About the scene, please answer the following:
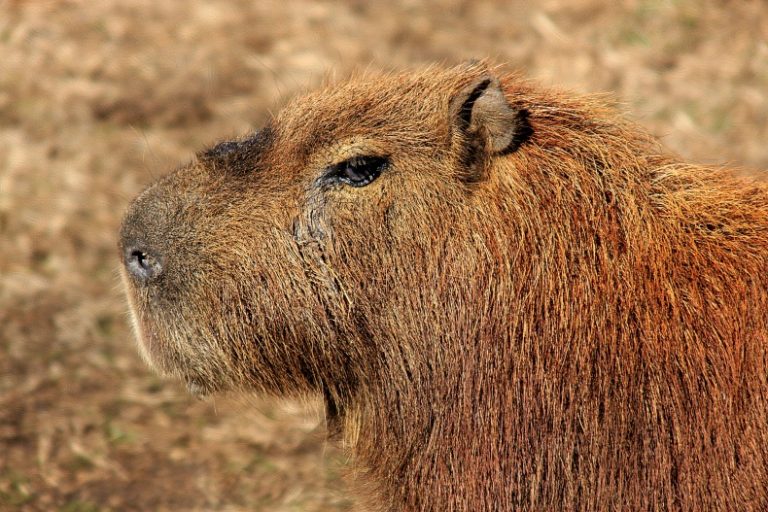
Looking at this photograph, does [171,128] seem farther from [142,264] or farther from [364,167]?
[364,167]

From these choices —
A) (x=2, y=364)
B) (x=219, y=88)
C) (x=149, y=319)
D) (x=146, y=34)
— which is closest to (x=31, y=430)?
(x=2, y=364)

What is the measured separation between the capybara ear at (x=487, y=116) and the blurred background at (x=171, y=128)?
1.86 metres

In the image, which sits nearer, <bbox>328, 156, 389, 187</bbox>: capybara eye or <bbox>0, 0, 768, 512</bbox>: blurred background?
<bbox>328, 156, 389, 187</bbox>: capybara eye

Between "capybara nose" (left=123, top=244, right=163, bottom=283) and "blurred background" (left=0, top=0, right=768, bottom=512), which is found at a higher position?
"blurred background" (left=0, top=0, right=768, bottom=512)

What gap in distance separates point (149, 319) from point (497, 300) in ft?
3.67

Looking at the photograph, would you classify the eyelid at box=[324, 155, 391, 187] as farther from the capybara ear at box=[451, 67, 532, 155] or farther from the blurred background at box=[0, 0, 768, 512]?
the blurred background at box=[0, 0, 768, 512]

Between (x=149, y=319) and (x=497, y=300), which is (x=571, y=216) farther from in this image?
(x=149, y=319)

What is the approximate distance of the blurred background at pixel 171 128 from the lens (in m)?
4.98

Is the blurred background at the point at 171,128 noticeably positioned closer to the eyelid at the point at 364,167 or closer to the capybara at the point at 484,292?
the capybara at the point at 484,292

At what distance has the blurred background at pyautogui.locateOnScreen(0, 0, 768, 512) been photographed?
4984mm

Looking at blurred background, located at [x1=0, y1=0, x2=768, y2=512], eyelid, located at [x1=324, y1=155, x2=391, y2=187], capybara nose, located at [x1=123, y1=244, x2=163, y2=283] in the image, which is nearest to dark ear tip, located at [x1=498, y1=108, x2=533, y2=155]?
eyelid, located at [x1=324, y1=155, x2=391, y2=187]

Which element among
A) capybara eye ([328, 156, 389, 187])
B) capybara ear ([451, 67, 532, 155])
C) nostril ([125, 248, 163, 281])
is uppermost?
capybara ear ([451, 67, 532, 155])

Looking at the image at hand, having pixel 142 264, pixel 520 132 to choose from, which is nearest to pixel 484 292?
pixel 520 132

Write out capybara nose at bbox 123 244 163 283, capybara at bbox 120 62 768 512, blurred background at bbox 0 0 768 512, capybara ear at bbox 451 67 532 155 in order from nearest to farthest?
capybara at bbox 120 62 768 512 < capybara ear at bbox 451 67 532 155 < capybara nose at bbox 123 244 163 283 < blurred background at bbox 0 0 768 512
